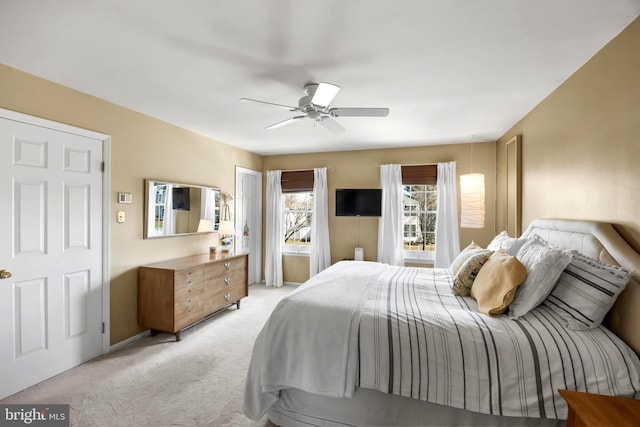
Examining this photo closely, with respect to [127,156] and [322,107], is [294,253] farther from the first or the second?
[322,107]

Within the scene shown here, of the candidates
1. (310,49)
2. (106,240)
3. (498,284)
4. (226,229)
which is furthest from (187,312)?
(498,284)

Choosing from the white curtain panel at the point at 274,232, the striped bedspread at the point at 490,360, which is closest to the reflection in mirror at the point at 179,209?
the white curtain panel at the point at 274,232

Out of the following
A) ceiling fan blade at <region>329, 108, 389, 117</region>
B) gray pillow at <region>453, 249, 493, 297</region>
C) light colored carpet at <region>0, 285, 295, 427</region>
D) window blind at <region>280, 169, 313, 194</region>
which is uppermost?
ceiling fan blade at <region>329, 108, 389, 117</region>

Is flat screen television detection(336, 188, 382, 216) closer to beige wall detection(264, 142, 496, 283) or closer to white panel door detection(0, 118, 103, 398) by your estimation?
beige wall detection(264, 142, 496, 283)

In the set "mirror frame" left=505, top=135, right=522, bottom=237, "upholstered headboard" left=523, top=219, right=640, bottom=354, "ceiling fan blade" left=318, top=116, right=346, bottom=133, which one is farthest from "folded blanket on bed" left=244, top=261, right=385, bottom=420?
"mirror frame" left=505, top=135, right=522, bottom=237

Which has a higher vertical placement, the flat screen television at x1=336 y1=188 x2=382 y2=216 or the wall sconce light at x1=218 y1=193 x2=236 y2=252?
the flat screen television at x1=336 y1=188 x2=382 y2=216

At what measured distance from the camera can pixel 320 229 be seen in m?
5.29

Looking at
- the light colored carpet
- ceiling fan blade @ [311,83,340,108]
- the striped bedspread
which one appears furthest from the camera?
ceiling fan blade @ [311,83,340,108]

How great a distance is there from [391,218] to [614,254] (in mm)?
3217

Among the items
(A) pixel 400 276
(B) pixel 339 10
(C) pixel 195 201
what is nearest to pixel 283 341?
(A) pixel 400 276

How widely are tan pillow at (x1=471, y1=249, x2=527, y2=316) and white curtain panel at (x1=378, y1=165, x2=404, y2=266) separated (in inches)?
106

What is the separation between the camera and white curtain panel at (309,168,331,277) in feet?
17.3

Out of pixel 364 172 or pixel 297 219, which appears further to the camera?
pixel 297 219

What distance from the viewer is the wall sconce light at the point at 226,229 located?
167 inches
